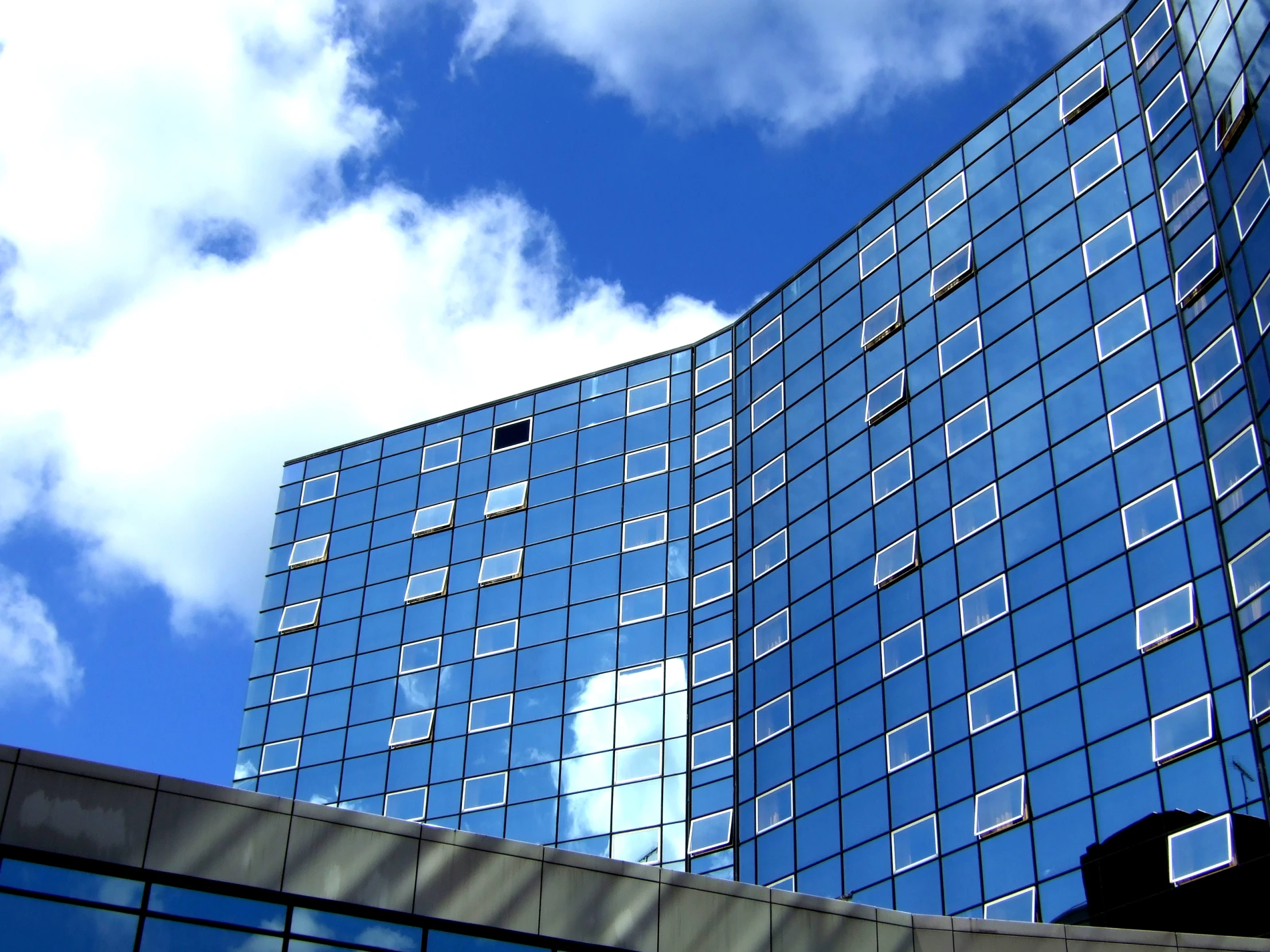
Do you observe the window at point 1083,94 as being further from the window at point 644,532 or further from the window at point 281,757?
the window at point 281,757

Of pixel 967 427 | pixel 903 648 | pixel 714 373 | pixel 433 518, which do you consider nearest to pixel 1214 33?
pixel 967 427

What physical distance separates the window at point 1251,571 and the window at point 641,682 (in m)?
20.3

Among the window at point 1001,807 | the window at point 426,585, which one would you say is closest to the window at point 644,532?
the window at point 426,585

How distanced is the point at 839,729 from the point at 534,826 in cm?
1106

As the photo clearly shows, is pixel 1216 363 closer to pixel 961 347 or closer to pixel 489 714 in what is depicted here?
pixel 961 347

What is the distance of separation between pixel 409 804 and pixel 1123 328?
2685 centimetres

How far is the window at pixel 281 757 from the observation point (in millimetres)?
52781

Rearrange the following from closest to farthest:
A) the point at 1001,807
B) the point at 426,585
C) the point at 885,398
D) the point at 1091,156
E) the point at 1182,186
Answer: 1. the point at 1001,807
2. the point at 1182,186
3. the point at 1091,156
4. the point at 885,398
5. the point at 426,585

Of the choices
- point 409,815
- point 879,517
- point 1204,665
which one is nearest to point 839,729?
point 879,517

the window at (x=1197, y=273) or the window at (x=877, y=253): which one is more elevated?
the window at (x=877, y=253)

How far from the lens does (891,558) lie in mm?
42250

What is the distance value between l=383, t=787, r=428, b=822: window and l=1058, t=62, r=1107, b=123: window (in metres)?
28.6

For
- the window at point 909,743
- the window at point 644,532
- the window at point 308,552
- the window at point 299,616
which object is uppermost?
the window at point 308,552

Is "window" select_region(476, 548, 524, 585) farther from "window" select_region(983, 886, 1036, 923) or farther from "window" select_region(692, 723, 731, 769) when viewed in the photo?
"window" select_region(983, 886, 1036, 923)
